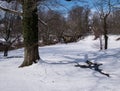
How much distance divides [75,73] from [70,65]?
151cm

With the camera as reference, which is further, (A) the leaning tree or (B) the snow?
(A) the leaning tree

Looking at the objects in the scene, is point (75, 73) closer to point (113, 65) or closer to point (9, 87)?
point (113, 65)

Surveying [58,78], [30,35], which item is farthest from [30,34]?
[58,78]

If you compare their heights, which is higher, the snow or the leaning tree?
the leaning tree

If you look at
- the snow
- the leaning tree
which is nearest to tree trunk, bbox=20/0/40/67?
the leaning tree

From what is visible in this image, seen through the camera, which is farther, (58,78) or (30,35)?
(30,35)

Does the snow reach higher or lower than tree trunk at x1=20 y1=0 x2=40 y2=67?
lower

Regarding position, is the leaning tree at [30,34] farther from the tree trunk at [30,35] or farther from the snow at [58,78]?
the snow at [58,78]

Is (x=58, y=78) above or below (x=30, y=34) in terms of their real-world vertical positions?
below

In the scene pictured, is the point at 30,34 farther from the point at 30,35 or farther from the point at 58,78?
the point at 58,78

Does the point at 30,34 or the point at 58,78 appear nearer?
the point at 58,78

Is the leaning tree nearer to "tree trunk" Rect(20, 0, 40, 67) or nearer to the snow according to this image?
"tree trunk" Rect(20, 0, 40, 67)

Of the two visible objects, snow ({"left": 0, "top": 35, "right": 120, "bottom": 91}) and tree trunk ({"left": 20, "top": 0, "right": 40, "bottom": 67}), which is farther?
tree trunk ({"left": 20, "top": 0, "right": 40, "bottom": 67})

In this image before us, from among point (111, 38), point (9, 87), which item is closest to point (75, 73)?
point (9, 87)
